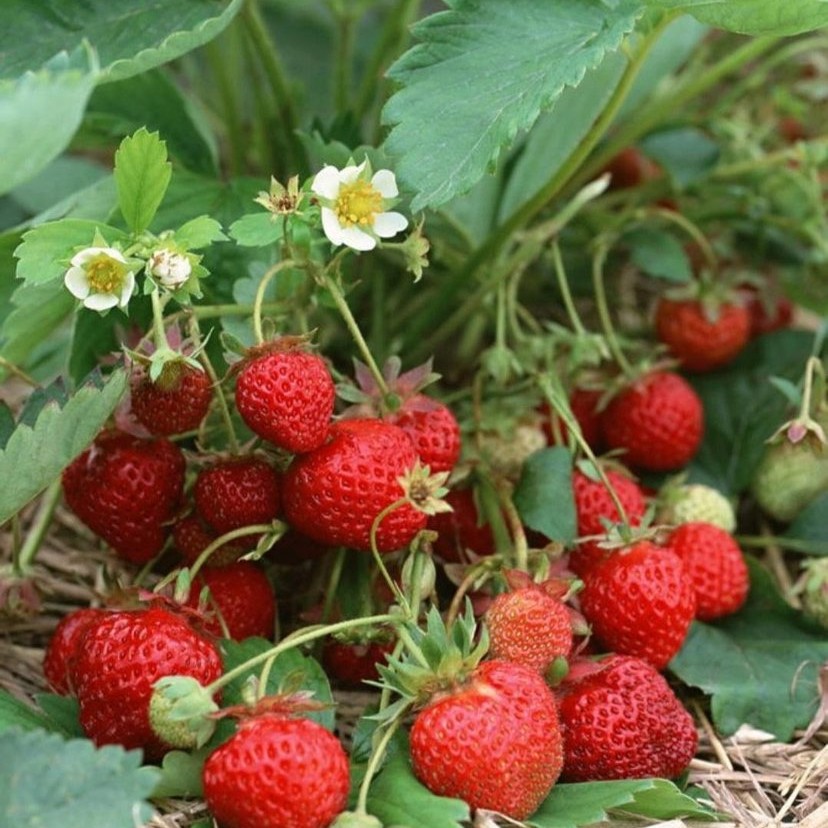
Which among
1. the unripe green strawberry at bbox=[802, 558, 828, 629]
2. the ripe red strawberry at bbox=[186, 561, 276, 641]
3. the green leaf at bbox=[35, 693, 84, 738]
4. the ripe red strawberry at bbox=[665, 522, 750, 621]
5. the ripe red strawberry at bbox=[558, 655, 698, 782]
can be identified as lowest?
the unripe green strawberry at bbox=[802, 558, 828, 629]

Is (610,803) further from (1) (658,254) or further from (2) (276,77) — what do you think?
(2) (276,77)

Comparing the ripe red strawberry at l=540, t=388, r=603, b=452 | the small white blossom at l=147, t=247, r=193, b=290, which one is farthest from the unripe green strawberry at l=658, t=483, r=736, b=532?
the small white blossom at l=147, t=247, r=193, b=290

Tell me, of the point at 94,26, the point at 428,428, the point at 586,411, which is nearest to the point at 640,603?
the point at 428,428

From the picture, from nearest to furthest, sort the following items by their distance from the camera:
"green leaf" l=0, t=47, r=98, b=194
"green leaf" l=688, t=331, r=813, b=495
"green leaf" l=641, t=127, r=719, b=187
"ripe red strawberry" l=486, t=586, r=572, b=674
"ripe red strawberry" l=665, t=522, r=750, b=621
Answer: "green leaf" l=0, t=47, r=98, b=194
"ripe red strawberry" l=486, t=586, r=572, b=674
"ripe red strawberry" l=665, t=522, r=750, b=621
"green leaf" l=688, t=331, r=813, b=495
"green leaf" l=641, t=127, r=719, b=187

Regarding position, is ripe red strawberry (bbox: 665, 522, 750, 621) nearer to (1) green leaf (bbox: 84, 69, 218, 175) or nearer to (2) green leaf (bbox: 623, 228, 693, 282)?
(2) green leaf (bbox: 623, 228, 693, 282)

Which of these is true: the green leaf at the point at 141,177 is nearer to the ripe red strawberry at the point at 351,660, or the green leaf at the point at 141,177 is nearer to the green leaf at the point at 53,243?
the green leaf at the point at 53,243

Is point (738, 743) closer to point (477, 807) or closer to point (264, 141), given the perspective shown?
point (477, 807)
